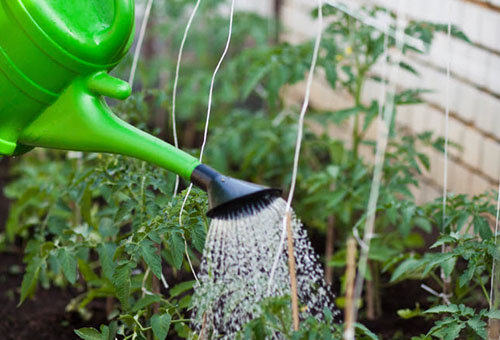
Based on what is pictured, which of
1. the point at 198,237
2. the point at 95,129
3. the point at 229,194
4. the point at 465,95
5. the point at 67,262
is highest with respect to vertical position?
the point at 465,95

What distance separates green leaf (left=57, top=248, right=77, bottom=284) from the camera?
1.82 meters

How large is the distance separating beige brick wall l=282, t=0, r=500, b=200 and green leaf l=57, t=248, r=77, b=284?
46.3 inches

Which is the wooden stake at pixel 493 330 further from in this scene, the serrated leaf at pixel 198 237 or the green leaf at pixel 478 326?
the serrated leaf at pixel 198 237

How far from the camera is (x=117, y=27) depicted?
1475 mm

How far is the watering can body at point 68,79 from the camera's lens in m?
1.45

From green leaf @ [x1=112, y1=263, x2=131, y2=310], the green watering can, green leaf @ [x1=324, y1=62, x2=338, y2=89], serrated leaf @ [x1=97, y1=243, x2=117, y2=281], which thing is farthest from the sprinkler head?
green leaf @ [x1=324, y1=62, x2=338, y2=89]

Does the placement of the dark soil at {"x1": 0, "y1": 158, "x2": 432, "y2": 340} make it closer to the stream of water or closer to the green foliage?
the green foliage

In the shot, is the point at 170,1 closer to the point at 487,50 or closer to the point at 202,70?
the point at 202,70

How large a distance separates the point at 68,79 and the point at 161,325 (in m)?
0.54

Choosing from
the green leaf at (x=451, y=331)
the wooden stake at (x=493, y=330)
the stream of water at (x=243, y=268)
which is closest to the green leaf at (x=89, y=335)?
the stream of water at (x=243, y=268)

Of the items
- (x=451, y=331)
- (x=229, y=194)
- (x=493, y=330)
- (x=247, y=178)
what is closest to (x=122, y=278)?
(x=229, y=194)

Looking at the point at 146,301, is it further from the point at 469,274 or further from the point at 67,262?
the point at 469,274

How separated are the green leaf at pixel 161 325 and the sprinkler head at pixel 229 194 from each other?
1.04 ft

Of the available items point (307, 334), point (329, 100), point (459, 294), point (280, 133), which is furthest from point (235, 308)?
point (329, 100)
